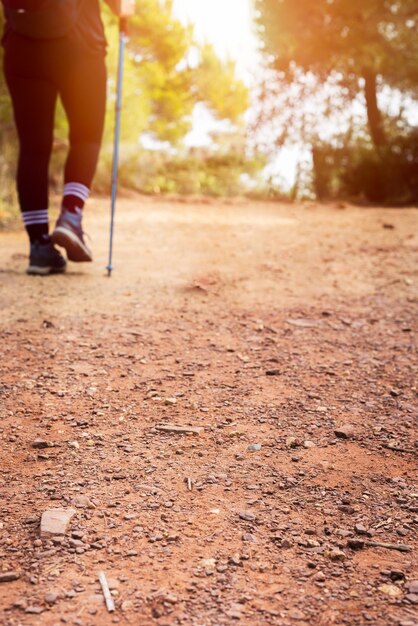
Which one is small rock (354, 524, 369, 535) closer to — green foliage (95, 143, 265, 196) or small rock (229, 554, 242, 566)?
small rock (229, 554, 242, 566)

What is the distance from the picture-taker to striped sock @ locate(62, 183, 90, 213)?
14.0ft

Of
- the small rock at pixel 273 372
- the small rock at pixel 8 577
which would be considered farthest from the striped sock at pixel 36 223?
the small rock at pixel 8 577

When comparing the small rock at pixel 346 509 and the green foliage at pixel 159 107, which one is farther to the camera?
the green foliage at pixel 159 107

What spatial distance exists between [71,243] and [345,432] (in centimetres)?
238

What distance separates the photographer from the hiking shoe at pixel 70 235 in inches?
165

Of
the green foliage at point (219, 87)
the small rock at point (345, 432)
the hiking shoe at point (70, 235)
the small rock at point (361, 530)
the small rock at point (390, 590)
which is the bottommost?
the small rock at point (390, 590)

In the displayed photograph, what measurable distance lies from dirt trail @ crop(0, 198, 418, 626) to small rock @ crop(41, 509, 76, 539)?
0.02m

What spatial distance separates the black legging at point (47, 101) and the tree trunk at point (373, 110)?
9796mm

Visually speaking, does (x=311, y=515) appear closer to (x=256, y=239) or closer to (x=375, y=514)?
(x=375, y=514)

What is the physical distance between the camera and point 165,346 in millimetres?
3105

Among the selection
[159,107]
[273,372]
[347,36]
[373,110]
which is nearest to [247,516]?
[273,372]

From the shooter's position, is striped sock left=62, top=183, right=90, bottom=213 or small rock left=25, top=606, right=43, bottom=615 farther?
striped sock left=62, top=183, right=90, bottom=213

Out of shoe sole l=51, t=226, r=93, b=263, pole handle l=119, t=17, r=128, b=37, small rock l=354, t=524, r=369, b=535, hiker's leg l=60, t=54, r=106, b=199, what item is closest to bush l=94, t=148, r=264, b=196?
pole handle l=119, t=17, r=128, b=37

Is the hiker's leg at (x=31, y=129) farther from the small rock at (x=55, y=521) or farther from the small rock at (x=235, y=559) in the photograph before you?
the small rock at (x=235, y=559)
